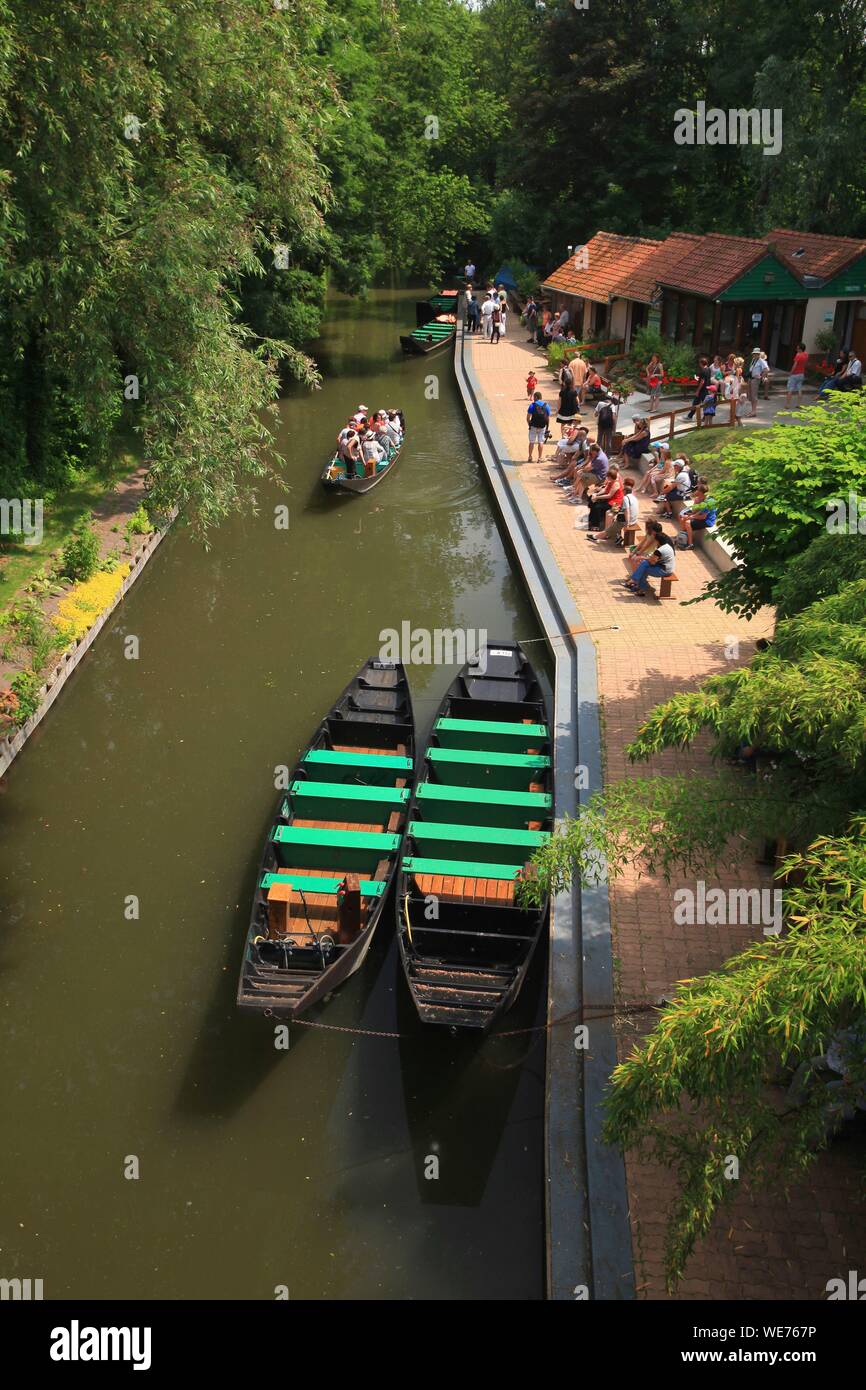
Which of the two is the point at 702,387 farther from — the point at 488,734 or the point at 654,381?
the point at 488,734

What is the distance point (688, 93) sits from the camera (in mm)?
37156

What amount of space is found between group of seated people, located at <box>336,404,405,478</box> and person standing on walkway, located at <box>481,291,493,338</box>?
1288 cm

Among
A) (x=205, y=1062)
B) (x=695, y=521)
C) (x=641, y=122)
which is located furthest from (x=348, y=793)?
(x=641, y=122)

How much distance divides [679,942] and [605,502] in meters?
11.1

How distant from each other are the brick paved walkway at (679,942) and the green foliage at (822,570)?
3.16 meters

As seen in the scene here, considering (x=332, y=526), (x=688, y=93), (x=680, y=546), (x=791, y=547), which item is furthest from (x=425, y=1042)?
(x=688, y=93)

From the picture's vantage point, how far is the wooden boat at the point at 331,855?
368 inches

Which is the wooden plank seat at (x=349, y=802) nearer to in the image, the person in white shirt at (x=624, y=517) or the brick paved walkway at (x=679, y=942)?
the brick paved walkway at (x=679, y=942)

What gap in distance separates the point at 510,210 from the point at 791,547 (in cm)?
3716

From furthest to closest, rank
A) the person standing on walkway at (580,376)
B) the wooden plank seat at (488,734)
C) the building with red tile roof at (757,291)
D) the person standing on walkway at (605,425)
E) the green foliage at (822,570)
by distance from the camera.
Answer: the person standing on walkway at (580,376)
the building with red tile roof at (757,291)
the person standing on walkway at (605,425)
the wooden plank seat at (488,734)
the green foliage at (822,570)

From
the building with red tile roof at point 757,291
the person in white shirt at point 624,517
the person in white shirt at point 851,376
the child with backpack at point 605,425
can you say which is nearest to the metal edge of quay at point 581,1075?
the person in white shirt at point 624,517

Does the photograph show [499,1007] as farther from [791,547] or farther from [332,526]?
[332,526]

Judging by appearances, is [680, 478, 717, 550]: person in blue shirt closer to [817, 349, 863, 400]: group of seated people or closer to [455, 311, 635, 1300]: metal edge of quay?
[455, 311, 635, 1300]: metal edge of quay

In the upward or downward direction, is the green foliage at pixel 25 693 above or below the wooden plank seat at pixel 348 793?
above
